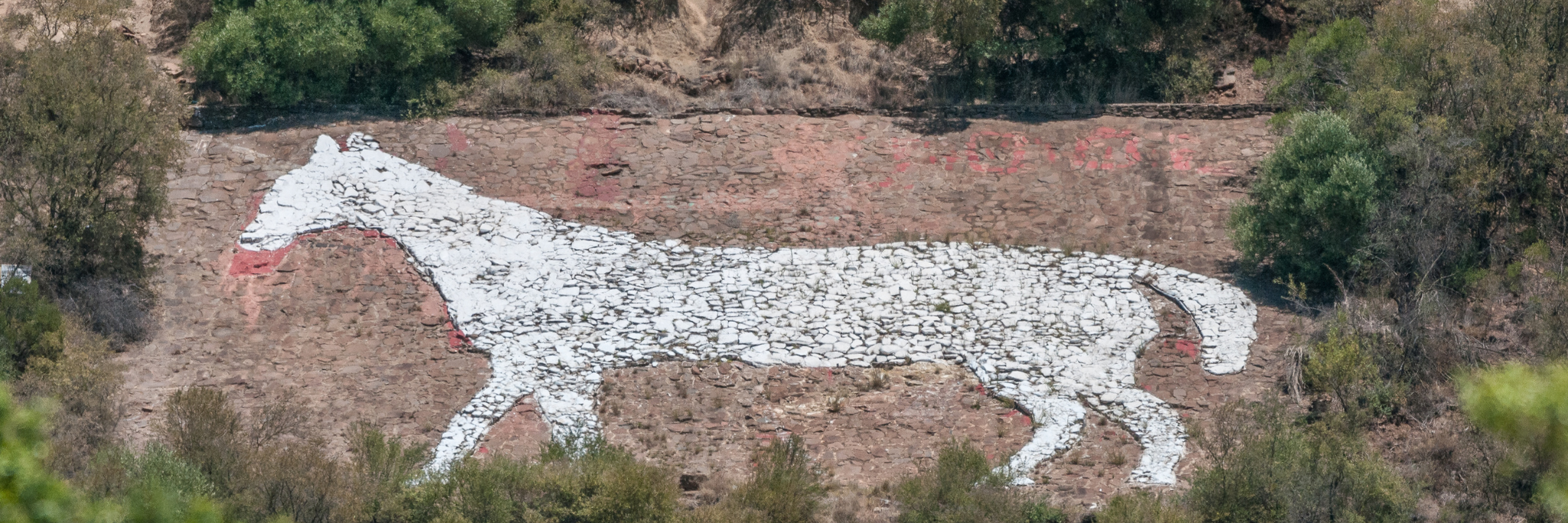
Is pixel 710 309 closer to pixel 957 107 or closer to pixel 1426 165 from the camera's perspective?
pixel 957 107

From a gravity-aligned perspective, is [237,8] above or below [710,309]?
above

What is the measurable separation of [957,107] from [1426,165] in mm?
6119

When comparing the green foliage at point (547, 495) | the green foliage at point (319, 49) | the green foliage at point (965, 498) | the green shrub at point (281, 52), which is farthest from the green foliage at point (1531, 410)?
the green shrub at point (281, 52)

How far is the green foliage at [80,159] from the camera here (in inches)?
599

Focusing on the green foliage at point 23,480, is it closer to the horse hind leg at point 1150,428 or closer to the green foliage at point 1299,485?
the green foliage at point 1299,485

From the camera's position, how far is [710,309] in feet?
51.4

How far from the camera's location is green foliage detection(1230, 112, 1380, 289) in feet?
50.2

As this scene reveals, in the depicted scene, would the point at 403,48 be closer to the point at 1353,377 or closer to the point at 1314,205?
the point at 1314,205

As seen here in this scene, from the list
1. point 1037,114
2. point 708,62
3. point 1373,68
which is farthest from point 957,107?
point 1373,68

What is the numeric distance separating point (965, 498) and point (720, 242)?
553cm

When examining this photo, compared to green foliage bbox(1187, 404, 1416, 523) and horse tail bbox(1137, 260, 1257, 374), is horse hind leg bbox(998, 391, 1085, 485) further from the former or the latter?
horse tail bbox(1137, 260, 1257, 374)

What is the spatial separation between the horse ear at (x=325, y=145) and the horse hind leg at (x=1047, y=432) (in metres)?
9.51

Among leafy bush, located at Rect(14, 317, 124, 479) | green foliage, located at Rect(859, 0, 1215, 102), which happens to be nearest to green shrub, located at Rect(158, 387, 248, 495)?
leafy bush, located at Rect(14, 317, 124, 479)

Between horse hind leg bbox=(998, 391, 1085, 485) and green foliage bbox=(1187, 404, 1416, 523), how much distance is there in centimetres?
138
